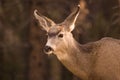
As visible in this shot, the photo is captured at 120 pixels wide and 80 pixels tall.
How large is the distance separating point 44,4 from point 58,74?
594 centimetres

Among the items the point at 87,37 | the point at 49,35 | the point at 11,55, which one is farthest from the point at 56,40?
the point at 11,55

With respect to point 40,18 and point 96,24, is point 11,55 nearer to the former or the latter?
point 96,24

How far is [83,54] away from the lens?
59.8 feet

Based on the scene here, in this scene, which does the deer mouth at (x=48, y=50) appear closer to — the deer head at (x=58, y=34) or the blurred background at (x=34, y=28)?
the deer head at (x=58, y=34)

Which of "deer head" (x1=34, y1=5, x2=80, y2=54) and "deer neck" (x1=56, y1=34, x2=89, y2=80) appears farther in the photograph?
"deer neck" (x1=56, y1=34, x2=89, y2=80)

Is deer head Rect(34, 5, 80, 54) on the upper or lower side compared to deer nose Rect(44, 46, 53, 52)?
upper

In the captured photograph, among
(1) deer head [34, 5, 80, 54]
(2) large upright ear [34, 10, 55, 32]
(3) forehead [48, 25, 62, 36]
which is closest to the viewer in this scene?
(1) deer head [34, 5, 80, 54]

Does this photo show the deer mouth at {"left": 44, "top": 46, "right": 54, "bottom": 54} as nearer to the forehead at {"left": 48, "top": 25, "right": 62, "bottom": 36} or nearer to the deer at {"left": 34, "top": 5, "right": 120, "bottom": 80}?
the deer at {"left": 34, "top": 5, "right": 120, "bottom": 80}

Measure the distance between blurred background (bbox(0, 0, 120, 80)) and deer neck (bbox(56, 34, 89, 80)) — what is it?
4555 millimetres

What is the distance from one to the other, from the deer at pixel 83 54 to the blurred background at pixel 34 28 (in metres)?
4.50

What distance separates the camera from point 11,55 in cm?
3167

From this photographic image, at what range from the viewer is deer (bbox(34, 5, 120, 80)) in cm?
1770

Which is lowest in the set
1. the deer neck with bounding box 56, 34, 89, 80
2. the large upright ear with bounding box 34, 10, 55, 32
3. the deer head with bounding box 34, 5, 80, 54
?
the deer neck with bounding box 56, 34, 89, 80

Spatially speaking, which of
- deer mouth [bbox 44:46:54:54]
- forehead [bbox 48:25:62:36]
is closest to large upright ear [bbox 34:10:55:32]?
forehead [bbox 48:25:62:36]
